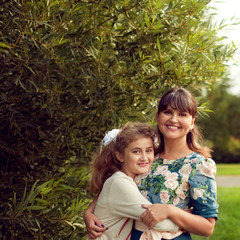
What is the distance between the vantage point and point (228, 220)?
6668 millimetres

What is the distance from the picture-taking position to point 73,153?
3189mm

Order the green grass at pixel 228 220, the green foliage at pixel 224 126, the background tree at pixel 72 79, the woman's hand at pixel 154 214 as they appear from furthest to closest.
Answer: the green foliage at pixel 224 126, the green grass at pixel 228 220, the background tree at pixel 72 79, the woman's hand at pixel 154 214

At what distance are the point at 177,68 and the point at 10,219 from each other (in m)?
1.60

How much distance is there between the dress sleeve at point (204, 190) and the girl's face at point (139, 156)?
0.97 feet

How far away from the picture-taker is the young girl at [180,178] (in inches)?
79.2

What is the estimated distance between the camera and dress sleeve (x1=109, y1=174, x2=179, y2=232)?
2.01 m

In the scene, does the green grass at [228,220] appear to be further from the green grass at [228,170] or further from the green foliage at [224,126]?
the green foliage at [224,126]

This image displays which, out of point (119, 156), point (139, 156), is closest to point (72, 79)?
point (119, 156)

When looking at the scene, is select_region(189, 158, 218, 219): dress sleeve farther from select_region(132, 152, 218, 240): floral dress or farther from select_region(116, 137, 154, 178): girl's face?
select_region(116, 137, 154, 178): girl's face

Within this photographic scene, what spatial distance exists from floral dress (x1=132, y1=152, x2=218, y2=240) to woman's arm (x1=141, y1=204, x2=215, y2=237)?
5 centimetres

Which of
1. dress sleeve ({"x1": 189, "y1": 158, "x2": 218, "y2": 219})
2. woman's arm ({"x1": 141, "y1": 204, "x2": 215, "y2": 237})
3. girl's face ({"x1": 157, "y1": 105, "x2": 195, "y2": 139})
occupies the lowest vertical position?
woman's arm ({"x1": 141, "y1": 204, "x2": 215, "y2": 237})

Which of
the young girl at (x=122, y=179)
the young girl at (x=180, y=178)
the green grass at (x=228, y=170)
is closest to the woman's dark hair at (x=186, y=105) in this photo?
the young girl at (x=180, y=178)

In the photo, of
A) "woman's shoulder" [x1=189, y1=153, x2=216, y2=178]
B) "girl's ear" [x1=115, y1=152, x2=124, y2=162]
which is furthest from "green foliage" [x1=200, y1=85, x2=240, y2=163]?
"woman's shoulder" [x1=189, y1=153, x2=216, y2=178]

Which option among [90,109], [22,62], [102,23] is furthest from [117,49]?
[22,62]
